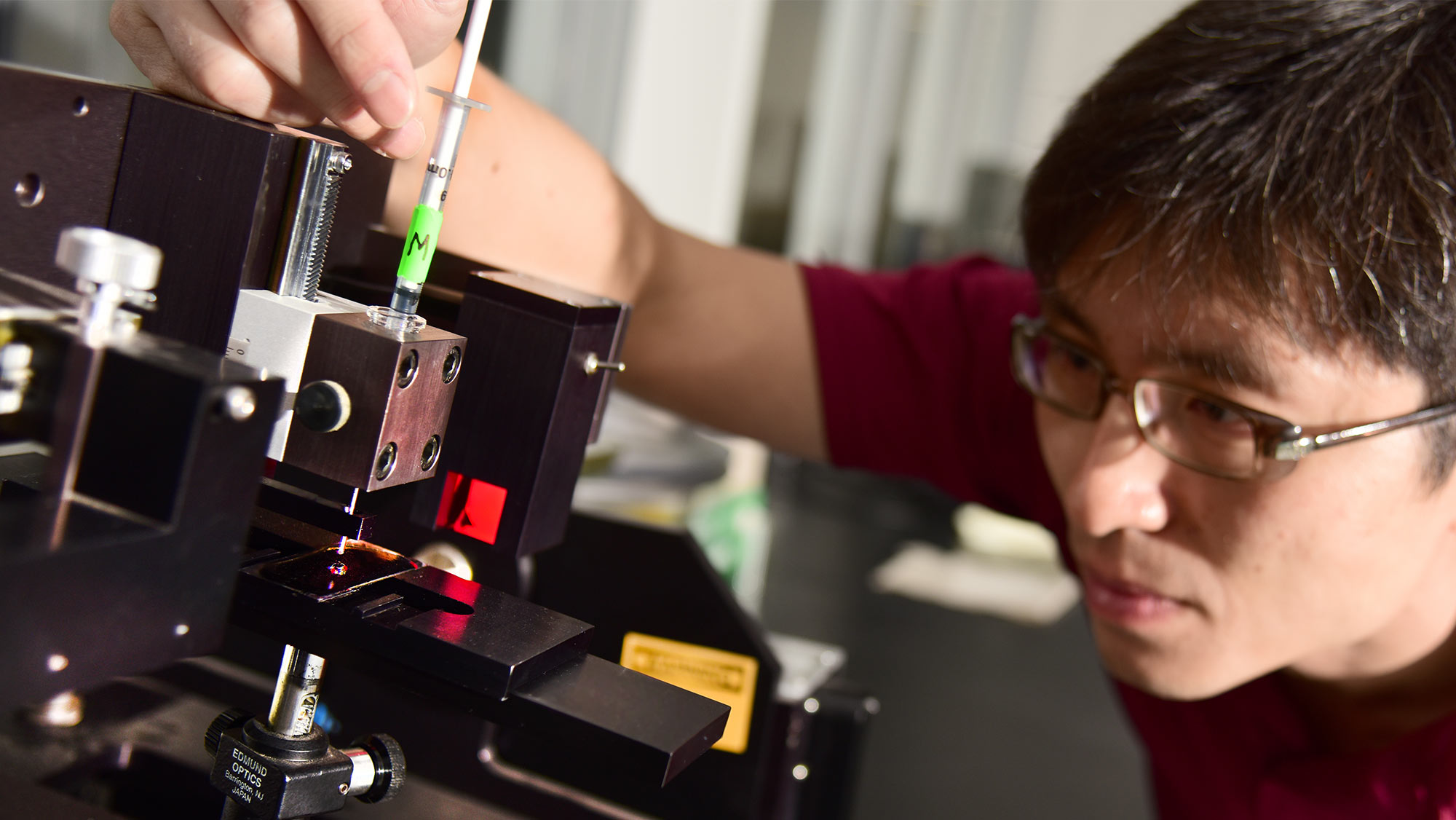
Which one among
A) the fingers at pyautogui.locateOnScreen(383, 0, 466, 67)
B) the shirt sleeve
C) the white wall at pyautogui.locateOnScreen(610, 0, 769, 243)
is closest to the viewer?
the fingers at pyautogui.locateOnScreen(383, 0, 466, 67)

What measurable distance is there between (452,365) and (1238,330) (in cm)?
57

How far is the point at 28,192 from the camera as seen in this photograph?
535mm

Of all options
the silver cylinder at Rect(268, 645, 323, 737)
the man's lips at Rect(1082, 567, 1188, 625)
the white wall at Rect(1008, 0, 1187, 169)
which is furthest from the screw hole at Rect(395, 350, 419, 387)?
the white wall at Rect(1008, 0, 1187, 169)

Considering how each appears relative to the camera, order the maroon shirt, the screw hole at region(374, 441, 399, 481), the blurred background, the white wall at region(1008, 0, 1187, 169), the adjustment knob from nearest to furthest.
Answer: the adjustment knob
the screw hole at region(374, 441, 399, 481)
the maroon shirt
the blurred background
the white wall at region(1008, 0, 1187, 169)

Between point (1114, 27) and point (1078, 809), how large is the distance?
3.30 metres

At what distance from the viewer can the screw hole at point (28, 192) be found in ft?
1.75

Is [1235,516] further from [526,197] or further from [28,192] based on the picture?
[28,192]

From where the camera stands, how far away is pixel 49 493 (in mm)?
404

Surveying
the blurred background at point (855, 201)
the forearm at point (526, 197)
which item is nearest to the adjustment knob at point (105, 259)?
the forearm at point (526, 197)

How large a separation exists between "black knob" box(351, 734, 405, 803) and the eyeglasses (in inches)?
23.6

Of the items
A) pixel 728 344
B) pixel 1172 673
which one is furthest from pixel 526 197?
pixel 1172 673

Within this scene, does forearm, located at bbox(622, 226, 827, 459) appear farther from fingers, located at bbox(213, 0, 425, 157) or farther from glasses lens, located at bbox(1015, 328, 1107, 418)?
fingers, located at bbox(213, 0, 425, 157)

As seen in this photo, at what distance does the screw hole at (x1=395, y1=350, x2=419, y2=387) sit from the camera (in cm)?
48

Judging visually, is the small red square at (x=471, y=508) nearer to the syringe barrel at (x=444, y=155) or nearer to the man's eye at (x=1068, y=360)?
the syringe barrel at (x=444, y=155)
